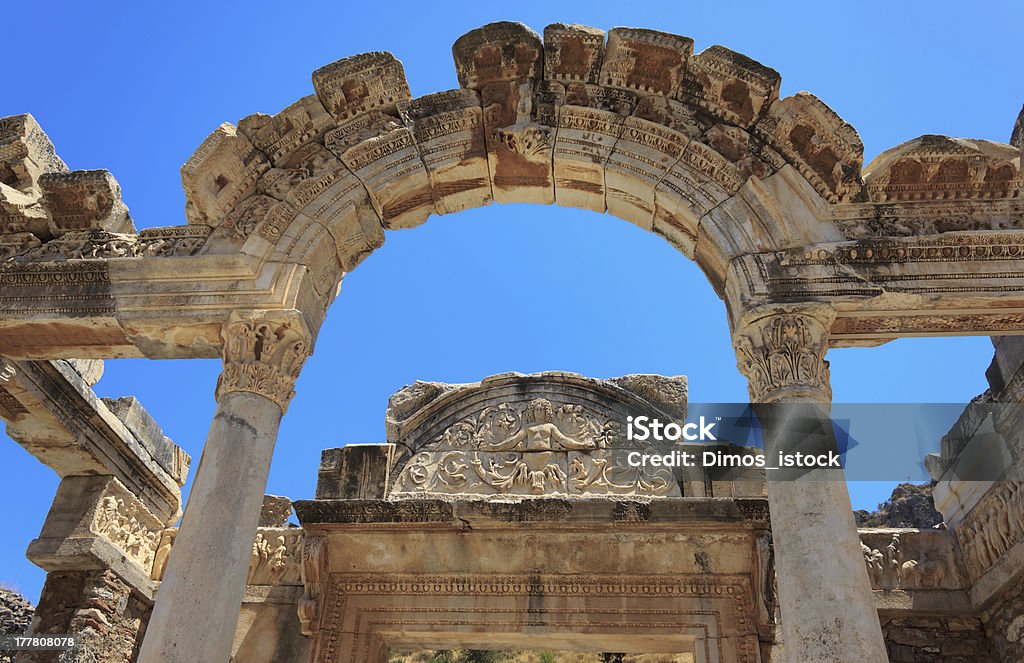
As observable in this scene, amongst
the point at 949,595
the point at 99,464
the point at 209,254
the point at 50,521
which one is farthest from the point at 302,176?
the point at 949,595

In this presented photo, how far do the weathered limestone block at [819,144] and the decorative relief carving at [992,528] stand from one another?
132 inches

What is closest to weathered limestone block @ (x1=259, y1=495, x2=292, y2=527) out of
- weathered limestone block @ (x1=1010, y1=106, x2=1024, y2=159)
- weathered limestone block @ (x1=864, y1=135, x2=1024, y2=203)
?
weathered limestone block @ (x1=864, y1=135, x2=1024, y2=203)

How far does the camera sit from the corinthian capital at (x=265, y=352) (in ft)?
19.5

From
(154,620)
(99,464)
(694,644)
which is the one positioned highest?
(99,464)

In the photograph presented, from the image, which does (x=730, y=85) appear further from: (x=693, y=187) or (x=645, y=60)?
(x=693, y=187)

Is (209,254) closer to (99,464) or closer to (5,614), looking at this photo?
(99,464)

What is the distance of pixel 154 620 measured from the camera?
4.99 m

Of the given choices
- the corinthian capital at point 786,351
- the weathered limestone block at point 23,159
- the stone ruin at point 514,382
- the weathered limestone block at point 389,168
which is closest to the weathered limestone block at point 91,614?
the stone ruin at point 514,382

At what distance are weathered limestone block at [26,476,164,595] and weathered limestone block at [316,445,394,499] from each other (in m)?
2.29

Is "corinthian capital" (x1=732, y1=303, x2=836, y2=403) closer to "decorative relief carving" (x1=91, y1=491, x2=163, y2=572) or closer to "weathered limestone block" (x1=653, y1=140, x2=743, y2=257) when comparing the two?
"weathered limestone block" (x1=653, y1=140, x2=743, y2=257)

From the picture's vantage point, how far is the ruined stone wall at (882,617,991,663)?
26.4 feet

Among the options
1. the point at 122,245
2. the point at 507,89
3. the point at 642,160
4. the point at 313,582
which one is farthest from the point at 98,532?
the point at 642,160

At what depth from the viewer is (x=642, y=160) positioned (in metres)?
7.00

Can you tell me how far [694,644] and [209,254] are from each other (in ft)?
19.6
